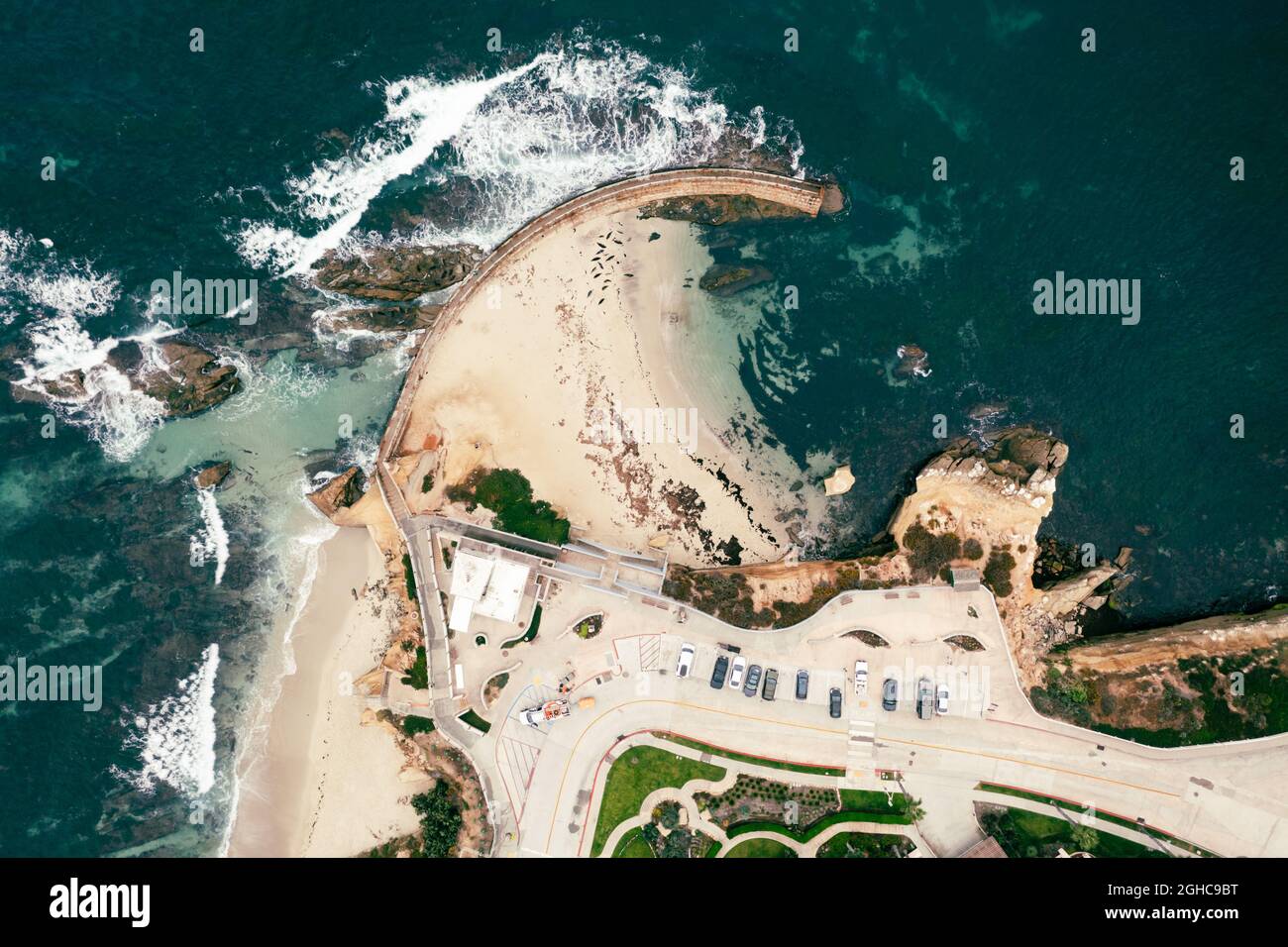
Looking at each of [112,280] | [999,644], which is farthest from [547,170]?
[999,644]

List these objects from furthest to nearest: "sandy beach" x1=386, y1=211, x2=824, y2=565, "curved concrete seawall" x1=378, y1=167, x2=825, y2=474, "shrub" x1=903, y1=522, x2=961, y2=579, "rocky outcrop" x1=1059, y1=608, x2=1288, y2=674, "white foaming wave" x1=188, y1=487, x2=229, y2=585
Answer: "white foaming wave" x1=188, y1=487, x2=229, y2=585 → "sandy beach" x1=386, y1=211, x2=824, y2=565 → "curved concrete seawall" x1=378, y1=167, x2=825, y2=474 → "shrub" x1=903, y1=522, x2=961, y2=579 → "rocky outcrop" x1=1059, y1=608, x2=1288, y2=674

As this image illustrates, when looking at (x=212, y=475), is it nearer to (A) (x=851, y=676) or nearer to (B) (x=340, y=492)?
(B) (x=340, y=492)

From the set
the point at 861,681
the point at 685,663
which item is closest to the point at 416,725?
the point at 685,663

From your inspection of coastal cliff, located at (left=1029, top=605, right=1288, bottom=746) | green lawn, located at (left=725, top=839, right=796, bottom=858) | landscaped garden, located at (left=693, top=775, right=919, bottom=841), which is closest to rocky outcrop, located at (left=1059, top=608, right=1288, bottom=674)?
coastal cliff, located at (left=1029, top=605, right=1288, bottom=746)

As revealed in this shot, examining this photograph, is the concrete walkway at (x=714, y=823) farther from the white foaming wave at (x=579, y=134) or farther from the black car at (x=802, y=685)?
the white foaming wave at (x=579, y=134)

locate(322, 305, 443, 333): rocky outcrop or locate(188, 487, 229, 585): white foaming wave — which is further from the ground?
locate(322, 305, 443, 333): rocky outcrop

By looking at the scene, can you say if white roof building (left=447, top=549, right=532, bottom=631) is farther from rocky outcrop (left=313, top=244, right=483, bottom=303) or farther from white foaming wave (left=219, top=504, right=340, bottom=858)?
rocky outcrop (left=313, top=244, right=483, bottom=303)

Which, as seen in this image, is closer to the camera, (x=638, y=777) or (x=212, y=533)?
(x=638, y=777)
